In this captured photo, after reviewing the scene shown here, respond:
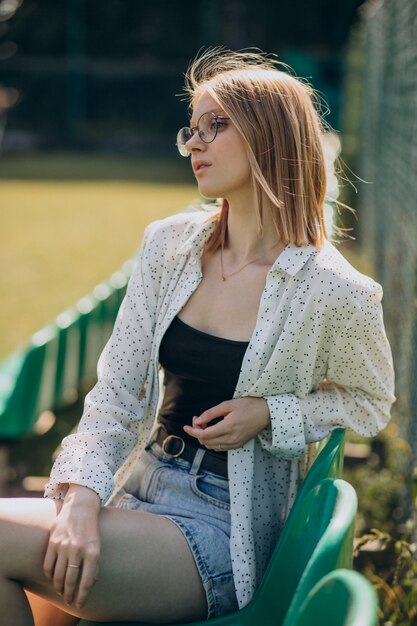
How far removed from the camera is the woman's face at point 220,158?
2.63 metres

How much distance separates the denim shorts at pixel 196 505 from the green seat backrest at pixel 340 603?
0.78 metres

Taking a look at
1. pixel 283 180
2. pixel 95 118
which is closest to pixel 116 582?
pixel 283 180

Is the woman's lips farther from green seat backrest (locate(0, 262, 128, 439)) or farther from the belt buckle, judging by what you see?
green seat backrest (locate(0, 262, 128, 439))

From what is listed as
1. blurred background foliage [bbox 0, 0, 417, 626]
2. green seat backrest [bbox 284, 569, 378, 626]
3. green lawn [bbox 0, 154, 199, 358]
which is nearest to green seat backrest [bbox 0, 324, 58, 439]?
blurred background foliage [bbox 0, 0, 417, 626]

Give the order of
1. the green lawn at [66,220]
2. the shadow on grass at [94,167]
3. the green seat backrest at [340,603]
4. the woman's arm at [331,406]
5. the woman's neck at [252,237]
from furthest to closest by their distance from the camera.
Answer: the shadow on grass at [94,167]
the green lawn at [66,220]
the woman's neck at [252,237]
the woman's arm at [331,406]
the green seat backrest at [340,603]

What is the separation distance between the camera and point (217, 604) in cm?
238

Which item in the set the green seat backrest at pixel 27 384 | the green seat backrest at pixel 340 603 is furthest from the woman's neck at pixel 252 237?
the green seat backrest at pixel 27 384

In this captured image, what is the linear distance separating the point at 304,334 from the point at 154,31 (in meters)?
28.7

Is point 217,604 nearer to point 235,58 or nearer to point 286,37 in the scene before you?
point 235,58

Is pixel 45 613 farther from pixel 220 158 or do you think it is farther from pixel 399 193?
pixel 399 193

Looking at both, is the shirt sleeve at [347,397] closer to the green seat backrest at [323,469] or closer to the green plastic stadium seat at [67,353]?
the green seat backrest at [323,469]

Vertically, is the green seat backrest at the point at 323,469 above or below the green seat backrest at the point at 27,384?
above

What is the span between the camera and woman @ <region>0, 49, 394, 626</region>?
241 centimetres

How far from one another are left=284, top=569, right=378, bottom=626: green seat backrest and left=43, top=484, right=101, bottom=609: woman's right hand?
67 cm
